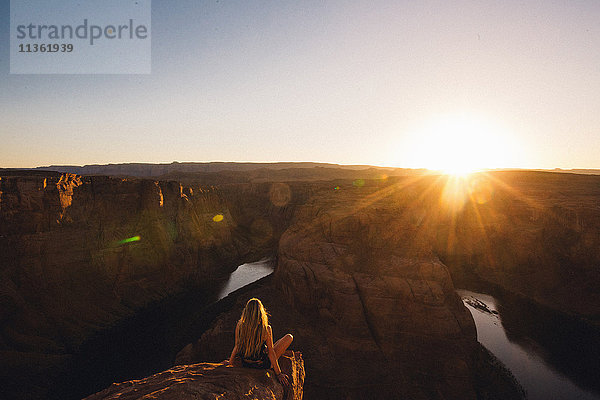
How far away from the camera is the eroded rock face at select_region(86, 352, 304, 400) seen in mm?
4680

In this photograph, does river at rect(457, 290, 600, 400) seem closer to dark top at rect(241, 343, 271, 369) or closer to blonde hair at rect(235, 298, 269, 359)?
dark top at rect(241, 343, 271, 369)

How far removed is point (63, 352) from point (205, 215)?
1274 inches

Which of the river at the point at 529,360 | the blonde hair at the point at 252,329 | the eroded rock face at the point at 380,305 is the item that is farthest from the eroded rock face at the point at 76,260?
the river at the point at 529,360

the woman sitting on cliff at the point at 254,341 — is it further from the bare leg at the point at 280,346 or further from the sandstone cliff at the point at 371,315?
the sandstone cliff at the point at 371,315

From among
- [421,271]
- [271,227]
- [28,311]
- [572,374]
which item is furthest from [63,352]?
[271,227]

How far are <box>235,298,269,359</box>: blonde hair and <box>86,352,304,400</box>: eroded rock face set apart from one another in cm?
39

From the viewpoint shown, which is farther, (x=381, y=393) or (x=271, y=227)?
(x=271, y=227)

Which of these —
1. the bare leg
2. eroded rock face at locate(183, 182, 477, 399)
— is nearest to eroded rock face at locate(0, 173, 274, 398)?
eroded rock face at locate(183, 182, 477, 399)

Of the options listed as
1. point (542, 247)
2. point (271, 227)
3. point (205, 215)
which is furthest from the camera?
point (271, 227)

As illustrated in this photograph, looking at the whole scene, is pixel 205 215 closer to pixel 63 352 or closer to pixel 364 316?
pixel 63 352

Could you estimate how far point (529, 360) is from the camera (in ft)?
76.5

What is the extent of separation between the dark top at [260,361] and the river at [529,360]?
74.0 feet

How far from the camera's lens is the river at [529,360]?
20391mm

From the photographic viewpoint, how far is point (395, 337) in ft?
63.5
